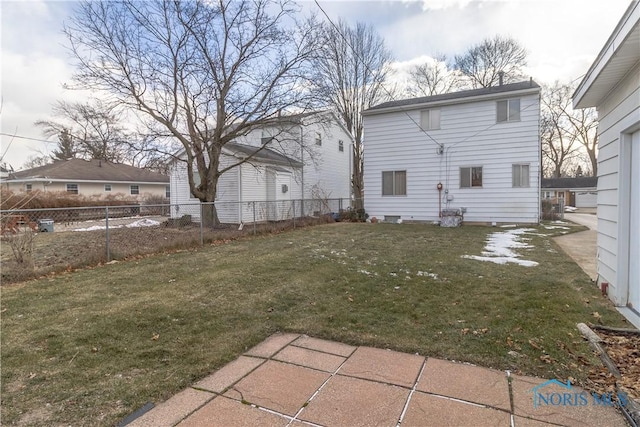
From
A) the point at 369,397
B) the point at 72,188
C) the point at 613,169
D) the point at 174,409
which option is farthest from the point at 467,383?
the point at 72,188

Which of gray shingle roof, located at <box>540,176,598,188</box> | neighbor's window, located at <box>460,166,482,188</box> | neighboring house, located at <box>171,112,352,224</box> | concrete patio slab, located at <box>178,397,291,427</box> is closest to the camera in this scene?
concrete patio slab, located at <box>178,397,291,427</box>

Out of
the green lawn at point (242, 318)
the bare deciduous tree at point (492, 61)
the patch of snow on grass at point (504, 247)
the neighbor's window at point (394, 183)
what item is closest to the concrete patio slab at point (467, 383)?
the green lawn at point (242, 318)

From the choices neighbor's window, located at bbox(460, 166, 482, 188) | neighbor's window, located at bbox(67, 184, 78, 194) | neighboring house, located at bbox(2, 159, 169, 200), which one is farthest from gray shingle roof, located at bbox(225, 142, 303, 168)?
neighbor's window, located at bbox(67, 184, 78, 194)

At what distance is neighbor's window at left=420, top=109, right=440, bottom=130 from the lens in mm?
13984

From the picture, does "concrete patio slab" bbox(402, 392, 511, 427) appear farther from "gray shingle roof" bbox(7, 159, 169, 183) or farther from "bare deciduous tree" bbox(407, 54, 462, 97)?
"bare deciduous tree" bbox(407, 54, 462, 97)

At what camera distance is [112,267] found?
638 centimetres

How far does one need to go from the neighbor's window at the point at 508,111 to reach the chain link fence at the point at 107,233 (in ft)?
24.7

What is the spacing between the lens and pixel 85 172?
2381 centimetres

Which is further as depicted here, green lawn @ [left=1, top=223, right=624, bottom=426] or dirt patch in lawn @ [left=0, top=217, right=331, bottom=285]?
dirt patch in lawn @ [left=0, top=217, right=331, bottom=285]

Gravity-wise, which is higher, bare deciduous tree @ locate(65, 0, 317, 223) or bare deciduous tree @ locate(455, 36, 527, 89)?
bare deciduous tree @ locate(455, 36, 527, 89)

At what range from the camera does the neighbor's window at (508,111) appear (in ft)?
41.3

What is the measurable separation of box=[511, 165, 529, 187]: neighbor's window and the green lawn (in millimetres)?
6987

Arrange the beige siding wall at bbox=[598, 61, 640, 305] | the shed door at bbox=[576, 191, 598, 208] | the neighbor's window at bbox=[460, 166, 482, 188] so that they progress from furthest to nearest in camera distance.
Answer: the shed door at bbox=[576, 191, 598, 208] → the neighbor's window at bbox=[460, 166, 482, 188] → the beige siding wall at bbox=[598, 61, 640, 305]
